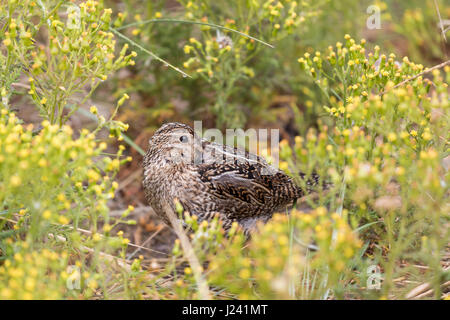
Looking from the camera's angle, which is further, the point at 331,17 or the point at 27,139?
the point at 331,17

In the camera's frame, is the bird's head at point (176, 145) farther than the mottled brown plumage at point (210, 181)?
Yes

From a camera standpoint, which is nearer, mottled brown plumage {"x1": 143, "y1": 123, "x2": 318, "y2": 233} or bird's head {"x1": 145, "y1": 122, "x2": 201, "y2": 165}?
mottled brown plumage {"x1": 143, "y1": 123, "x2": 318, "y2": 233}

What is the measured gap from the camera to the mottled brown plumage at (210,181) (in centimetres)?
381

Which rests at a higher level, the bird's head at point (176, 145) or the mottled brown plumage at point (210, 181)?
the bird's head at point (176, 145)

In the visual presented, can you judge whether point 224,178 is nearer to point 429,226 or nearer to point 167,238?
point 167,238

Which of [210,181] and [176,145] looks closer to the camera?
[210,181]

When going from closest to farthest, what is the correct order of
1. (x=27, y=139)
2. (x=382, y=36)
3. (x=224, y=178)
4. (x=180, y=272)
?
(x=27, y=139) → (x=224, y=178) → (x=180, y=272) → (x=382, y=36)

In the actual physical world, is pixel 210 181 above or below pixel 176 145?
below

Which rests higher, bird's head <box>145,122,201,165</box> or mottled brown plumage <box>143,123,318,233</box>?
bird's head <box>145,122,201,165</box>

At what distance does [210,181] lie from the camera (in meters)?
3.85

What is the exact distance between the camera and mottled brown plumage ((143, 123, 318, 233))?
3814 millimetres

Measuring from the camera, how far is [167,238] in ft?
15.4
